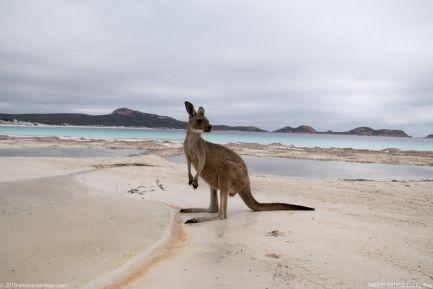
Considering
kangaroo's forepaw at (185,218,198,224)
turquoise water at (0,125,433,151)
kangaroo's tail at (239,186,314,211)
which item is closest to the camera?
kangaroo's forepaw at (185,218,198,224)

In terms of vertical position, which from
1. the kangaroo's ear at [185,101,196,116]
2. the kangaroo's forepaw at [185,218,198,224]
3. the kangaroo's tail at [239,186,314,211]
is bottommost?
the kangaroo's forepaw at [185,218,198,224]

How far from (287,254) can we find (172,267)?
4.00ft

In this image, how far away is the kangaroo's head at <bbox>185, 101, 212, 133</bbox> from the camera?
5.05m

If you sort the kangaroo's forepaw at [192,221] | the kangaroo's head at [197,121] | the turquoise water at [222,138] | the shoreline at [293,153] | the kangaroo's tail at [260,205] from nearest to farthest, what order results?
the kangaroo's forepaw at [192,221] < the kangaroo's head at [197,121] < the kangaroo's tail at [260,205] < the shoreline at [293,153] < the turquoise water at [222,138]

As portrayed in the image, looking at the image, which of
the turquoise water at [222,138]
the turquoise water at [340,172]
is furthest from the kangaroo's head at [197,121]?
the turquoise water at [222,138]

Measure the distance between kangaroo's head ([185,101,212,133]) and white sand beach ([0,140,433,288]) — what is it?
1.37m

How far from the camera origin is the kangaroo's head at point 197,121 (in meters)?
5.05

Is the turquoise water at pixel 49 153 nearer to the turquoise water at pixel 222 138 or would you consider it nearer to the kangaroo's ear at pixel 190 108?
the kangaroo's ear at pixel 190 108

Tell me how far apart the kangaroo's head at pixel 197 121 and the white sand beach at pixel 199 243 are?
4.51 feet

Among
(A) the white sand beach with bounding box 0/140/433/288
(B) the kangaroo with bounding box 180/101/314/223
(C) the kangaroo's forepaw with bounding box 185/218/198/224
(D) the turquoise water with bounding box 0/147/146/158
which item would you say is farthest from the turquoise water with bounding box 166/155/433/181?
(C) the kangaroo's forepaw with bounding box 185/218/198/224

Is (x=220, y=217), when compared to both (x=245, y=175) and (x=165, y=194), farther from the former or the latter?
(x=165, y=194)

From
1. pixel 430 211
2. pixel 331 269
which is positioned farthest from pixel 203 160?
pixel 430 211

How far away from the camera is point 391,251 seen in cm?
370

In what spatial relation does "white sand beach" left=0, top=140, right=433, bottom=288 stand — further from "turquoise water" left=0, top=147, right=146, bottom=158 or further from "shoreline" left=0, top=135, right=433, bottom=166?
"shoreline" left=0, top=135, right=433, bottom=166
